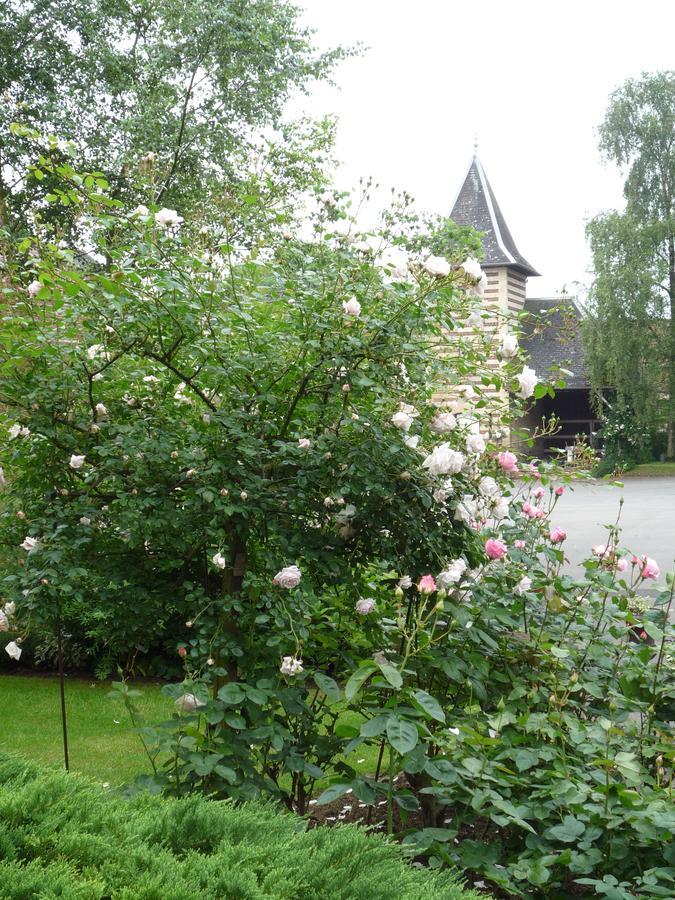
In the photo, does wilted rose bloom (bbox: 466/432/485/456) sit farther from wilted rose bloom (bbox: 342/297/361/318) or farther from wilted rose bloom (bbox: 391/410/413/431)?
wilted rose bloom (bbox: 342/297/361/318)

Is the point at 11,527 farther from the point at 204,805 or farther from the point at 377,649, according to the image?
the point at 204,805

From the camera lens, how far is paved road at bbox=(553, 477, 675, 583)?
967 cm

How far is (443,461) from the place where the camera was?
2.47 meters

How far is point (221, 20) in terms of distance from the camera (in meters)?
Result: 13.4

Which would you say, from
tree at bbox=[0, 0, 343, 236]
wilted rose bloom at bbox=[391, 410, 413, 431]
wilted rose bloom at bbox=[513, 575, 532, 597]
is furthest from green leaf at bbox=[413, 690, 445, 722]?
tree at bbox=[0, 0, 343, 236]

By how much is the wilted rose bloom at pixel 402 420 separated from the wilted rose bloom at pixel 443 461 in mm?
116

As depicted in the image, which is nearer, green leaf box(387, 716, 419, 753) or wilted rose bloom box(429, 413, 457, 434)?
green leaf box(387, 716, 419, 753)

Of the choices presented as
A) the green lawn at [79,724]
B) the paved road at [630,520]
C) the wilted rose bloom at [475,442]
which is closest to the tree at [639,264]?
the paved road at [630,520]

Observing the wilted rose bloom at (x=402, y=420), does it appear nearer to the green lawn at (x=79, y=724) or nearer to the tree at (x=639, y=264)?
the green lawn at (x=79, y=724)

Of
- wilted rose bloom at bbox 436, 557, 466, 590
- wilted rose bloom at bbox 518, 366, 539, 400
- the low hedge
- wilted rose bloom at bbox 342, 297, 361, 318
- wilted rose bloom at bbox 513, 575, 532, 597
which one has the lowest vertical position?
the low hedge

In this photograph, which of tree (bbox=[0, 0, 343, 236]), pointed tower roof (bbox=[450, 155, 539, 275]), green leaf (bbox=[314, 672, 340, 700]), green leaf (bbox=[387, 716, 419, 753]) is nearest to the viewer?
green leaf (bbox=[387, 716, 419, 753])

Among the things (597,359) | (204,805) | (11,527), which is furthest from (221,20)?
(597,359)

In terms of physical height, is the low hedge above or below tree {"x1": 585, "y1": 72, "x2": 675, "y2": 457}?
below

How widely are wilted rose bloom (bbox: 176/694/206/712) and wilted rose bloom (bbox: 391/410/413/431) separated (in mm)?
949
